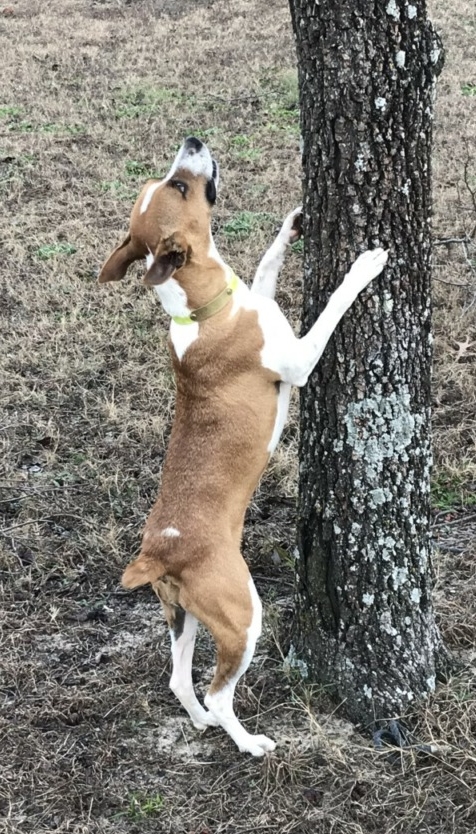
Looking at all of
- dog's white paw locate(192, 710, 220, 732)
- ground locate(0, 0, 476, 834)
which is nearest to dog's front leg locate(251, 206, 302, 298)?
ground locate(0, 0, 476, 834)

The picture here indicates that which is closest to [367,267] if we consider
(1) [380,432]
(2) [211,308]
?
(1) [380,432]

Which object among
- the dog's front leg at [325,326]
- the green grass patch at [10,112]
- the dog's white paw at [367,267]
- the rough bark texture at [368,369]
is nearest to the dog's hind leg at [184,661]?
the rough bark texture at [368,369]

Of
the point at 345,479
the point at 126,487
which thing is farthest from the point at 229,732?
the point at 126,487

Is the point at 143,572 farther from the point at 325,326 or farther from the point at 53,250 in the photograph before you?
the point at 53,250

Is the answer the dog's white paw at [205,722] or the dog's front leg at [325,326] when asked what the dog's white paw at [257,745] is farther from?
the dog's front leg at [325,326]

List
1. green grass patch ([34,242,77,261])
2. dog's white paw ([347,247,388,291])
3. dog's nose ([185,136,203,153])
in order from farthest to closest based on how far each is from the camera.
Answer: green grass patch ([34,242,77,261]), dog's nose ([185,136,203,153]), dog's white paw ([347,247,388,291])

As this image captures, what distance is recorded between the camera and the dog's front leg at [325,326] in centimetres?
295

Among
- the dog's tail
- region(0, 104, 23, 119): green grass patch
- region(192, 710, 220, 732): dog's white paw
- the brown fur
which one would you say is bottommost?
region(192, 710, 220, 732): dog's white paw

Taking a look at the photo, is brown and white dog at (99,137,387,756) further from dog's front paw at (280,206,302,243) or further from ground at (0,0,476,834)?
ground at (0,0,476,834)

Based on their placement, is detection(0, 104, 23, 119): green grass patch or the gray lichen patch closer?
the gray lichen patch

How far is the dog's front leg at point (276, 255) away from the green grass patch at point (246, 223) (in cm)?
414

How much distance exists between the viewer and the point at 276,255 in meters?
3.80

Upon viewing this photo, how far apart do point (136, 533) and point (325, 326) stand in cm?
208

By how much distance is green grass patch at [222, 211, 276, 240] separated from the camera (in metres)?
8.01
